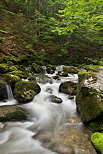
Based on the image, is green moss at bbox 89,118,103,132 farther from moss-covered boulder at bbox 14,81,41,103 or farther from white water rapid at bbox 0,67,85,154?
moss-covered boulder at bbox 14,81,41,103

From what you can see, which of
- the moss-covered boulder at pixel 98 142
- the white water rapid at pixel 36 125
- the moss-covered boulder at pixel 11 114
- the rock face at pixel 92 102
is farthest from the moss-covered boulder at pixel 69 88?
the moss-covered boulder at pixel 98 142

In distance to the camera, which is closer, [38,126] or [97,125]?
[97,125]

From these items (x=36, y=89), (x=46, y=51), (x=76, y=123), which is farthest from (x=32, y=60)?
(x=76, y=123)

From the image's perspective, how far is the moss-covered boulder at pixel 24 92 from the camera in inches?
202

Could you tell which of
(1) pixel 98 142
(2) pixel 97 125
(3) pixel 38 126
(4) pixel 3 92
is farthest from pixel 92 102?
(4) pixel 3 92

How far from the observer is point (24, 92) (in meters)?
5.20

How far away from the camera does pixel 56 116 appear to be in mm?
4625

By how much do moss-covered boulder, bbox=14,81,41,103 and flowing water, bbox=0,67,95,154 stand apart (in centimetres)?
24

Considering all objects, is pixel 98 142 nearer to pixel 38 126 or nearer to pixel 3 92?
pixel 38 126

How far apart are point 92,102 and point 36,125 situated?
1976 millimetres

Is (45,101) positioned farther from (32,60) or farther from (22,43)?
(22,43)

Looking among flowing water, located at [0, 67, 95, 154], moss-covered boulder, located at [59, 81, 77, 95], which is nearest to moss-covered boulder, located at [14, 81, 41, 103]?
flowing water, located at [0, 67, 95, 154]

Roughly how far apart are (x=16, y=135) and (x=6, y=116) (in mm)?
764

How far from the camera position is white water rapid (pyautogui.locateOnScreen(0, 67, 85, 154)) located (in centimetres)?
291
